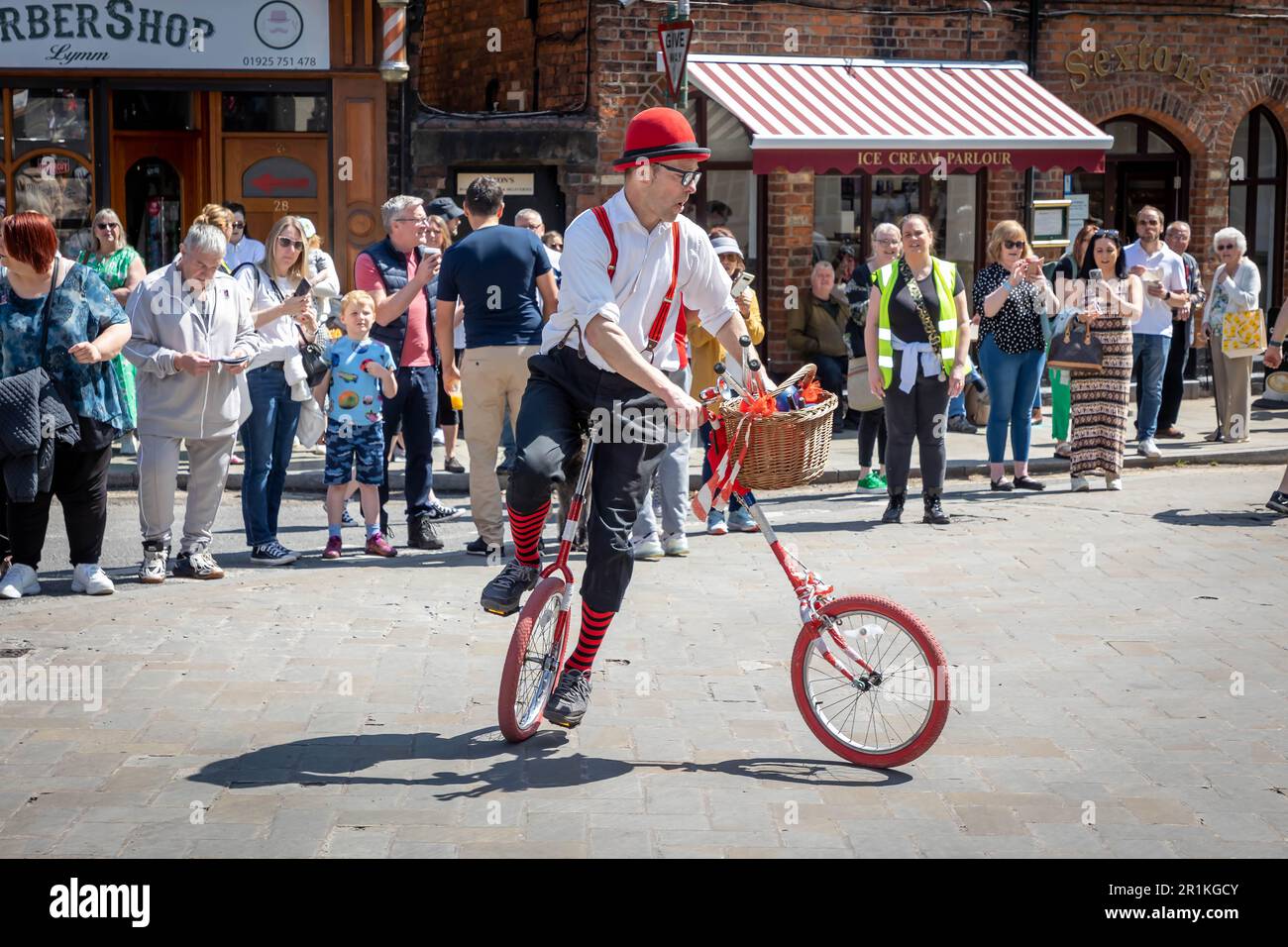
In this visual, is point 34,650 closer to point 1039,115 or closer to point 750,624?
point 750,624

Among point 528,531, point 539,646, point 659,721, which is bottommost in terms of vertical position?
point 659,721

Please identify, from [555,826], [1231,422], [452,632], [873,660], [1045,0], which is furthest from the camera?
[1045,0]

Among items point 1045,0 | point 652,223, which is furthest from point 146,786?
point 1045,0

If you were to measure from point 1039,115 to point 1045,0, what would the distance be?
6.17 ft

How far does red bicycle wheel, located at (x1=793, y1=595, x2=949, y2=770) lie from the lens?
18.4 feet

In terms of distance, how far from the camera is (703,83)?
1583cm

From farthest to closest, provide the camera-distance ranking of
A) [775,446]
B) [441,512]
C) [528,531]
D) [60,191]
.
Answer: [60,191]
[441,512]
[528,531]
[775,446]

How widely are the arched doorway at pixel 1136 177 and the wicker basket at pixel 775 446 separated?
13861mm

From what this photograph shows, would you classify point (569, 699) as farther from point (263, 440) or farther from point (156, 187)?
point (156, 187)

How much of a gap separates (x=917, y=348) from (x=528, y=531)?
5.28 m

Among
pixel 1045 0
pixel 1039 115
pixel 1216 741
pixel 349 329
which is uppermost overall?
pixel 1045 0

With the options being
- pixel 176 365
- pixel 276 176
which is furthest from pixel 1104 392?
pixel 276 176

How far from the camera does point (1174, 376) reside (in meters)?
15.3

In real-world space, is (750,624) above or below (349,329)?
below
